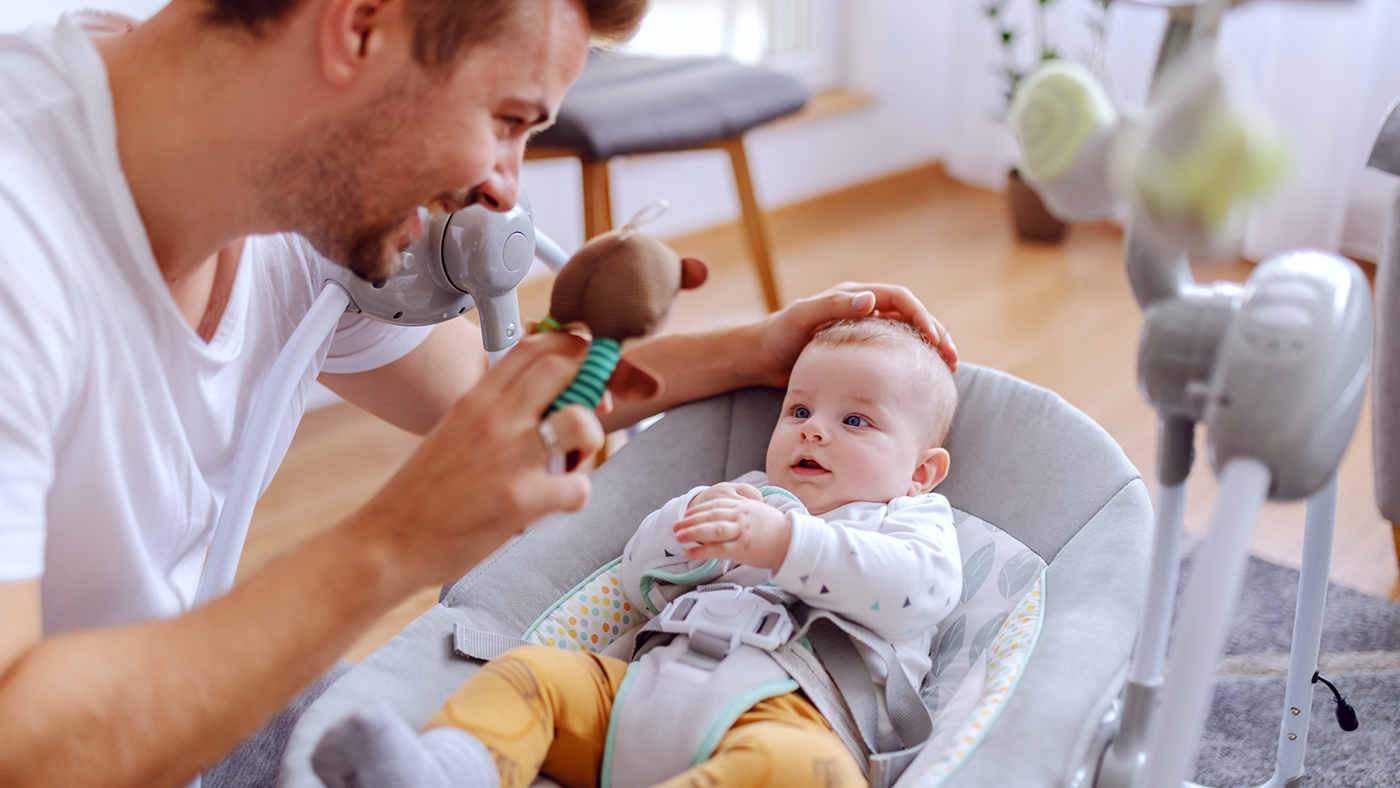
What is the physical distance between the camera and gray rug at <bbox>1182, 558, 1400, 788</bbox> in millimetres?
1293

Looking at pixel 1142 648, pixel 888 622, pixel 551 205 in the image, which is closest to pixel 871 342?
pixel 888 622

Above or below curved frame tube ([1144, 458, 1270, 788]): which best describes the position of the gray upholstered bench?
below

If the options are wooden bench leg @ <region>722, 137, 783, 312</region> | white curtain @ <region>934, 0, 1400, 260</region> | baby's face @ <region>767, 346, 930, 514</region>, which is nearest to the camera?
baby's face @ <region>767, 346, 930, 514</region>

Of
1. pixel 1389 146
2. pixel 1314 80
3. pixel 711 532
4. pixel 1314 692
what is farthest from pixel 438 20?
pixel 1314 80

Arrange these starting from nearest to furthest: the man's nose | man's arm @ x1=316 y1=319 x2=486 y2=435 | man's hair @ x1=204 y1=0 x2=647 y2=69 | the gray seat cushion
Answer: man's hair @ x1=204 y1=0 x2=647 y2=69 < the man's nose < man's arm @ x1=316 y1=319 x2=486 y2=435 < the gray seat cushion

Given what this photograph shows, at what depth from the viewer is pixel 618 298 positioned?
0.72 m

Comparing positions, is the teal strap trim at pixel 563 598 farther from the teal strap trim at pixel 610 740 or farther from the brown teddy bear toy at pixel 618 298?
the brown teddy bear toy at pixel 618 298

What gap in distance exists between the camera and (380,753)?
64 cm

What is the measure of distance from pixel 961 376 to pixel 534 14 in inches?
25.4

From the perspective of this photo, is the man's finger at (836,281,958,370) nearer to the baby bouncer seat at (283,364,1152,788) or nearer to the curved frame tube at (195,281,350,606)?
the baby bouncer seat at (283,364,1152,788)

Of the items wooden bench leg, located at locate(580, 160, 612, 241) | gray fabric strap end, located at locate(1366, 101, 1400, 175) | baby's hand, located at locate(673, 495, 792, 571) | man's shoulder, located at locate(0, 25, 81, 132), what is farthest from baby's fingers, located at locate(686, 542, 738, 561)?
wooden bench leg, located at locate(580, 160, 612, 241)

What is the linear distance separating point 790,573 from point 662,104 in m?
1.36

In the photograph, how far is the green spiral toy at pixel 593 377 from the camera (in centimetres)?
68

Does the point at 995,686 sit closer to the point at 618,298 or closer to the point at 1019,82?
the point at 618,298
